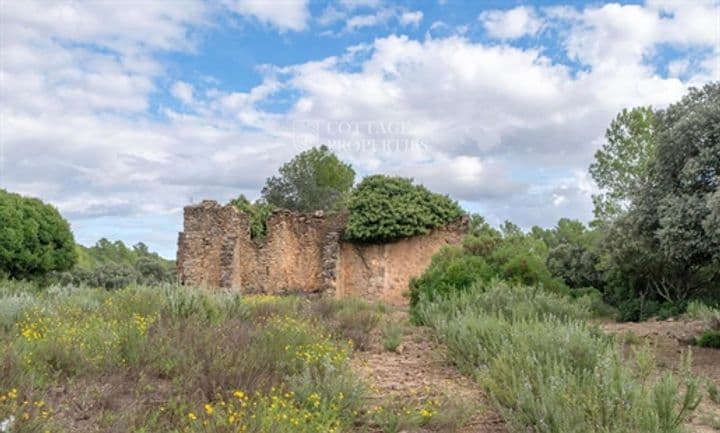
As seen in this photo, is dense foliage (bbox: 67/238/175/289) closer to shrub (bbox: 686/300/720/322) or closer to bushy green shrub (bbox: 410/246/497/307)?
bushy green shrub (bbox: 410/246/497/307)

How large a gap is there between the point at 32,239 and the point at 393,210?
38.6 ft

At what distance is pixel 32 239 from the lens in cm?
2106

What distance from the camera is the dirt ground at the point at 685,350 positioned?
17.0 feet

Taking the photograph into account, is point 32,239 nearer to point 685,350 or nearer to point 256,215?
point 256,215

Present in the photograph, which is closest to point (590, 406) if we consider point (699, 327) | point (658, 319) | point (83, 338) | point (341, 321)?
point (83, 338)

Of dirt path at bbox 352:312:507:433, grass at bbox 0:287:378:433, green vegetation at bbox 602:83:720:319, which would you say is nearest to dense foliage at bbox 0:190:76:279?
grass at bbox 0:287:378:433

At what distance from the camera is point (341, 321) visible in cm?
901

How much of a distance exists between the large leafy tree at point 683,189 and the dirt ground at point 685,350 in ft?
4.59

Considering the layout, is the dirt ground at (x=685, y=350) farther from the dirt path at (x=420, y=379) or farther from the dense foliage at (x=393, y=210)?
the dense foliage at (x=393, y=210)

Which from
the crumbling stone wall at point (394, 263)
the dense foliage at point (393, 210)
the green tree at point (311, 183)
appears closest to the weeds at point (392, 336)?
the dense foliage at point (393, 210)

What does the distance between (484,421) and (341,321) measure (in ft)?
14.1

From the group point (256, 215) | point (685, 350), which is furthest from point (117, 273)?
point (685, 350)

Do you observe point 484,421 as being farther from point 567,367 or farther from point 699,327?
point 699,327

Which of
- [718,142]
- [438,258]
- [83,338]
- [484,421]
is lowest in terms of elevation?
[484,421]
